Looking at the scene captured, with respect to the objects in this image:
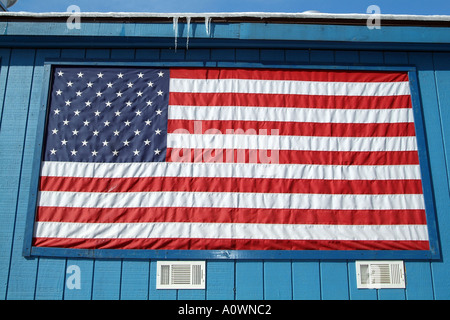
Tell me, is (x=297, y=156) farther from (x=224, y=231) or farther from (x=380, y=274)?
(x=380, y=274)

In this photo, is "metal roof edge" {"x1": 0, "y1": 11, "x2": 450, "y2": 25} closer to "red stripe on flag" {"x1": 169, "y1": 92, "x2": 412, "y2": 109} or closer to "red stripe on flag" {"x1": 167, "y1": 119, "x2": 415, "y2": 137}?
"red stripe on flag" {"x1": 169, "y1": 92, "x2": 412, "y2": 109}

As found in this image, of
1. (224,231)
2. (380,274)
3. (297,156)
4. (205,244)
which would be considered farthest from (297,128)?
(380,274)

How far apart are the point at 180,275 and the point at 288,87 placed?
2.85 meters

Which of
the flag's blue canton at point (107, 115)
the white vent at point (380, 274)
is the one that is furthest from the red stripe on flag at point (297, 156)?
the white vent at point (380, 274)

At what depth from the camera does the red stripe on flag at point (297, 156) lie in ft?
15.9

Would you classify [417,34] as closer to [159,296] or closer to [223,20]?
[223,20]

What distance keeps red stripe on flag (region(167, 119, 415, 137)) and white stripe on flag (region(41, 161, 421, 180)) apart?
439 millimetres

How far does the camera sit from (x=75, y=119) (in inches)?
198

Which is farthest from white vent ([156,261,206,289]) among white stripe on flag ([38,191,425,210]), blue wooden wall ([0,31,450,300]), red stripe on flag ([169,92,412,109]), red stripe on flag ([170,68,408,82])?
red stripe on flag ([170,68,408,82])

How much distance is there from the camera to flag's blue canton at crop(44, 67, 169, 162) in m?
4.90

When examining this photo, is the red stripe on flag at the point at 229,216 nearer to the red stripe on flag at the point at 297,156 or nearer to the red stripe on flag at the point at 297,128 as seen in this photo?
the red stripe on flag at the point at 297,156

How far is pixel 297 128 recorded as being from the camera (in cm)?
500

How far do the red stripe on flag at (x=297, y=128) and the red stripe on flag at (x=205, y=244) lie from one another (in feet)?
→ 4.60

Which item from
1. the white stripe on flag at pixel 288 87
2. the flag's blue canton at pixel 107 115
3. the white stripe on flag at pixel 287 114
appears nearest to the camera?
the flag's blue canton at pixel 107 115
